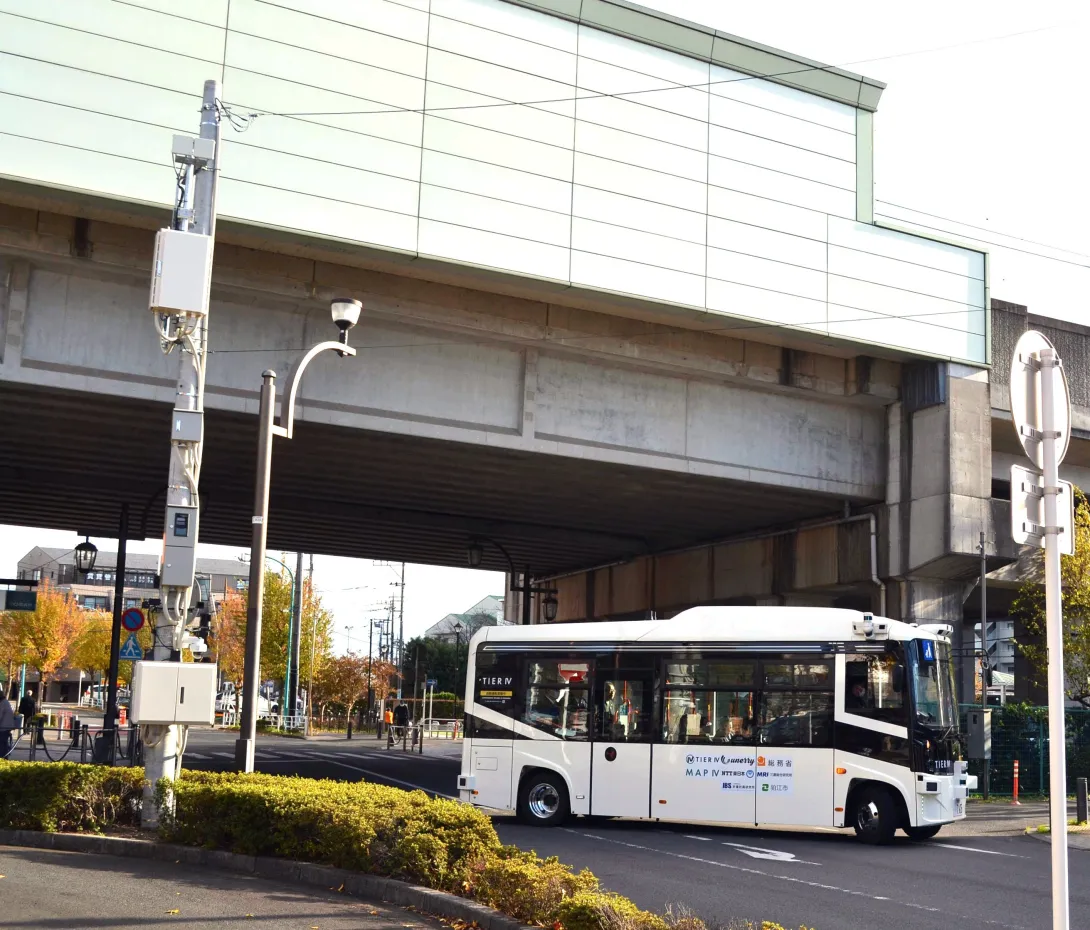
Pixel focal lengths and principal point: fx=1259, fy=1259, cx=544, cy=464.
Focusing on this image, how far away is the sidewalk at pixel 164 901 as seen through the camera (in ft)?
31.8

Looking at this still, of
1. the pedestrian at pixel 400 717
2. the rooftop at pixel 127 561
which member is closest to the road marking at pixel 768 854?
the pedestrian at pixel 400 717

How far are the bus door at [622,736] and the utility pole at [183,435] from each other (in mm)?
7268

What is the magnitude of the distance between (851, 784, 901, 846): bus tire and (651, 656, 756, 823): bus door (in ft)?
4.92

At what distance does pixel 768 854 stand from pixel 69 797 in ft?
28.5

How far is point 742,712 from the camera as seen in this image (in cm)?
1906

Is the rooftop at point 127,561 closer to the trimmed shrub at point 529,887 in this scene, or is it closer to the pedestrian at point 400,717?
the pedestrian at point 400,717

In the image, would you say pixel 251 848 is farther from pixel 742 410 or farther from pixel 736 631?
pixel 742 410

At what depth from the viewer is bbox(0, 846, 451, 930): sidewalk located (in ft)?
31.8

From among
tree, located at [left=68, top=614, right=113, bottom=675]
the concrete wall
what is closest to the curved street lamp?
the concrete wall

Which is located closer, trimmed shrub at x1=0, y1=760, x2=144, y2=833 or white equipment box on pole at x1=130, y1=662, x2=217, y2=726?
white equipment box on pole at x1=130, y1=662, x2=217, y2=726

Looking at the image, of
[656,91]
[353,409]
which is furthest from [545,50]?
[353,409]

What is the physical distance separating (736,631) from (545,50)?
10.6 metres

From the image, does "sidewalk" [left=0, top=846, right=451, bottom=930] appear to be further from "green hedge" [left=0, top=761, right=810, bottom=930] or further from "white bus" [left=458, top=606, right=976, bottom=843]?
"white bus" [left=458, top=606, right=976, bottom=843]

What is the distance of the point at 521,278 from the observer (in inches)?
843
